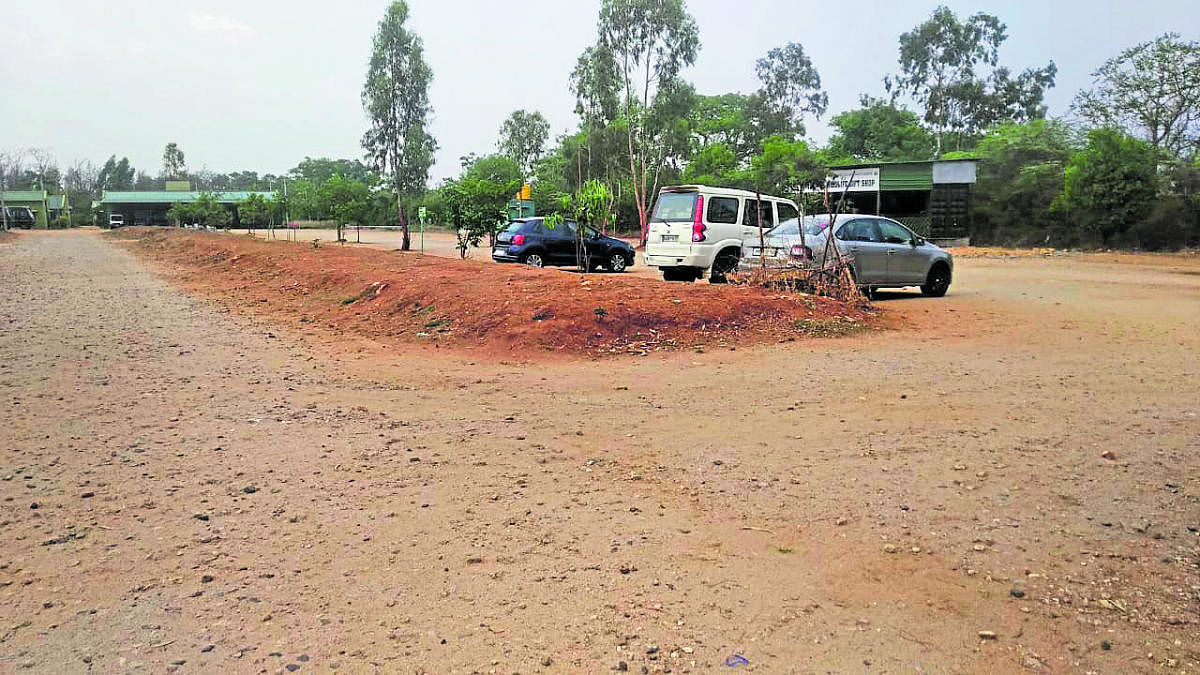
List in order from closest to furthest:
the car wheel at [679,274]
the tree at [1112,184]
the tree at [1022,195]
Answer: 1. the car wheel at [679,274]
2. the tree at [1112,184]
3. the tree at [1022,195]

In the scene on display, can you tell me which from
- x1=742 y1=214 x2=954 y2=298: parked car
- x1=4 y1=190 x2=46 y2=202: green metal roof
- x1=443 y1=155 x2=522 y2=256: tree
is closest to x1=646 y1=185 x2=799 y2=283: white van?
A: x1=742 y1=214 x2=954 y2=298: parked car

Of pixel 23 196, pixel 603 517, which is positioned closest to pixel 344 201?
pixel 603 517

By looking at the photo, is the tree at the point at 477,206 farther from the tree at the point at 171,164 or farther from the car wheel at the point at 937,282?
the tree at the point at 171,164

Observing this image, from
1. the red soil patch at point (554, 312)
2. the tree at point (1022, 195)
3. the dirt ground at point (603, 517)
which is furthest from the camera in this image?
the tree at point (1022, 195)

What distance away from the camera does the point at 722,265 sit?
53.6ft

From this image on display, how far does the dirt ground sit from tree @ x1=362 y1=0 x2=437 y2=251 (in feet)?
100

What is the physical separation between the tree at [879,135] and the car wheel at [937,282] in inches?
1817

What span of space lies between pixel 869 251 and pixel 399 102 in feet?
92.0

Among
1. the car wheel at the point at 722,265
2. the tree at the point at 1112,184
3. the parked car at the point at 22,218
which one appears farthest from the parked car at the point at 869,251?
the parked car at the point at 22,218

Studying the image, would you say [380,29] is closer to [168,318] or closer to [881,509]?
[168,318]

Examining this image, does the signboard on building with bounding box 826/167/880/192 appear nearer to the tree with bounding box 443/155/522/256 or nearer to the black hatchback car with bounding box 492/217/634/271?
the tree with bounding box 443/155/522/256

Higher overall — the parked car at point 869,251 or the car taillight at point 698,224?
the car taillight at point 698,224

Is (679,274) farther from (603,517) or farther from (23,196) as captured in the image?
(23,196)

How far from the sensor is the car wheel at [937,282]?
15.6 meters
